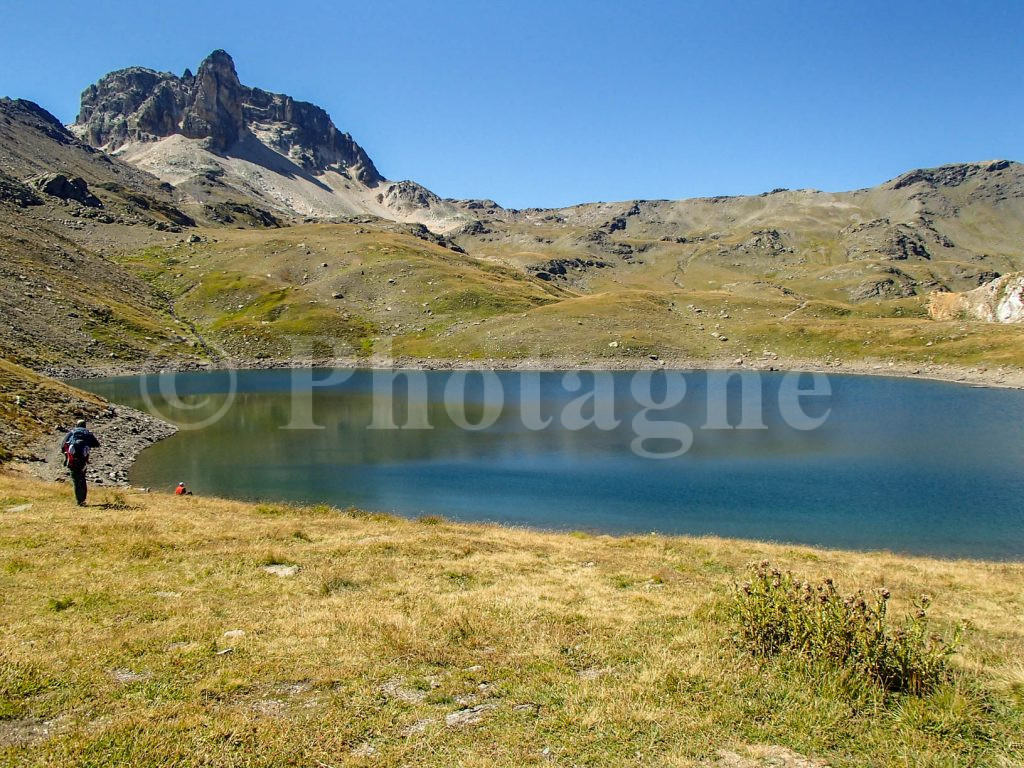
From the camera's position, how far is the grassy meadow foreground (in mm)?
8492

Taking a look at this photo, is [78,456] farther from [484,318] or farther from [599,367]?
[484,318]

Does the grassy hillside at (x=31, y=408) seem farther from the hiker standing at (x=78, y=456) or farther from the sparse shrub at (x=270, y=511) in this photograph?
the sparse shrub at (x=270, y=511)

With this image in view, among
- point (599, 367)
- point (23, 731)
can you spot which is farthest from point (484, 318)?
point (23, 731)

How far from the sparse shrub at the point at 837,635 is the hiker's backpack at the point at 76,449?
81.0ft

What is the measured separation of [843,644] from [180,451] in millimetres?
56668

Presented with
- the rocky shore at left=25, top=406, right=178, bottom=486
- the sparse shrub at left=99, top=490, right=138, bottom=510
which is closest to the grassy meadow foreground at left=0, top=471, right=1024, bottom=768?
the sparse shrub at left=99, top=490, right=138, bottom=510

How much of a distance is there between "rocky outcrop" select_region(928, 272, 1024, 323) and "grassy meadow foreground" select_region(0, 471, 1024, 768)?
154899 mm

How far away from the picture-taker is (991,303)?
14500 centimetres

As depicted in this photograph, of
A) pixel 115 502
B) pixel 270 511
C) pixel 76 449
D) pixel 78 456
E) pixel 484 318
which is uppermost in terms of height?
Answer: pixel 484 318

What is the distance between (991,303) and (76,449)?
178451 mm

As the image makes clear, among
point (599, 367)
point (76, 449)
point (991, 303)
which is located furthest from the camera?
point (991, 303)

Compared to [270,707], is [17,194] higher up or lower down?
higher up

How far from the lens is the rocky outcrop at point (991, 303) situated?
139 meters

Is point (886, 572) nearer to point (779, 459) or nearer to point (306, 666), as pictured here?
point (306, 666)
